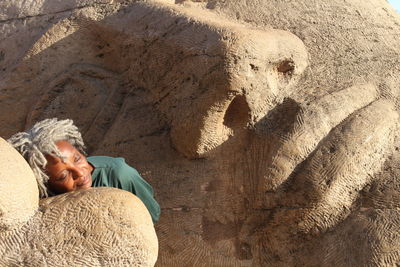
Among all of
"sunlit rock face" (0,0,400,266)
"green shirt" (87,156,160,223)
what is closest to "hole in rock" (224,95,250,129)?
"sunlit rock face" (0,0,400,266)

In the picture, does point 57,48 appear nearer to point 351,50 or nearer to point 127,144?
point 127,144

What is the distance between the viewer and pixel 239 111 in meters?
3.34

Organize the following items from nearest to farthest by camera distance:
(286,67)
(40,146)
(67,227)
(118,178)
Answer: (67,227) < (40,146) < (118,178) < (286,67)

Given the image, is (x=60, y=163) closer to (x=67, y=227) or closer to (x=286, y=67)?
(x=67, y=227)

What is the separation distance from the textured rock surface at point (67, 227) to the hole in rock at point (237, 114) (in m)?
1.01

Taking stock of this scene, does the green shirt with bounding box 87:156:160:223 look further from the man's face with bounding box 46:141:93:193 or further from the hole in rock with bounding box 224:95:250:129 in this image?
the hole in rock with bounding box 224:95:250:129

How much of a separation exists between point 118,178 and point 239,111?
752 millimetres

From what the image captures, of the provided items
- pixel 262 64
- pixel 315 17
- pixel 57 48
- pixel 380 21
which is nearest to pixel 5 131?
pixel 57 48

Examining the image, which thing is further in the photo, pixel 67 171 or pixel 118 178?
pixel 118 178

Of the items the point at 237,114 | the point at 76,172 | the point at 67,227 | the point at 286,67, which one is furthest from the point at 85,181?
the point at 286,67

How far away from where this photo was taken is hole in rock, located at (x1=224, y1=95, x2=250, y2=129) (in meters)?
3.31

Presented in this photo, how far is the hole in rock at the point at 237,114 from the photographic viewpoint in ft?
10.8

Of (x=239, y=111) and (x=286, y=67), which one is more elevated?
(x=286, y=67)

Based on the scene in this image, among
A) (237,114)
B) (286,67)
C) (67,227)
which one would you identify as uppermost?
(67,227)
